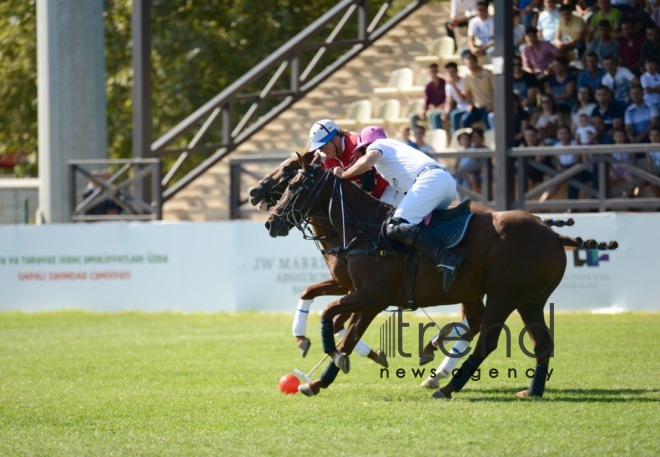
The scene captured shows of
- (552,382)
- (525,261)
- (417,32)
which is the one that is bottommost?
(552,382)

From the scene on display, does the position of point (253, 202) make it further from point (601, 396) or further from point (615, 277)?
point (615, 277)


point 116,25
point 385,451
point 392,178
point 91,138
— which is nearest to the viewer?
point 385,451

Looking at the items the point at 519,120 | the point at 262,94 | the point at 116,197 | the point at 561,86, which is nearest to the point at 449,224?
the point at 519,120

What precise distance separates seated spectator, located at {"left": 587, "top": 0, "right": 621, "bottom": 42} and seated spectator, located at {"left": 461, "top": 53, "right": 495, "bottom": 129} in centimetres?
193

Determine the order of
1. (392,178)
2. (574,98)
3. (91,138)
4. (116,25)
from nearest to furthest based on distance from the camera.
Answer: (392,178)
(574,98)
(91,138)
(116,25)

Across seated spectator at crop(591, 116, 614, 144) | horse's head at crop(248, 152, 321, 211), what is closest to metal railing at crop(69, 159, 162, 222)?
seated spectator at crop(591, 116, 614, 144)

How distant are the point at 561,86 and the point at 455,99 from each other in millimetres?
2233

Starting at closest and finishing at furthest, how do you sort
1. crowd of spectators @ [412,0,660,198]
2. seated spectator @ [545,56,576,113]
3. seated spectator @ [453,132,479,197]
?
crowd of spectators @ [412,0,660,198]
seated spectator @ [545,56,576,113]
seated spectator @ [453,132,479,197]

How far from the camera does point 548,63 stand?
21438 mm

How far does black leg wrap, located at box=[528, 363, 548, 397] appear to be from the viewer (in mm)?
10547

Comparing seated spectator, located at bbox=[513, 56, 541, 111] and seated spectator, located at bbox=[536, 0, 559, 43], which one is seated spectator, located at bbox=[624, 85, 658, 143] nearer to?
seated spectator, located at bbox=[513, 56, 541, 111]

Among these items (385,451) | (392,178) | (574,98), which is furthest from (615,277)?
(385,451)

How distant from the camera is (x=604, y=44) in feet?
68.3

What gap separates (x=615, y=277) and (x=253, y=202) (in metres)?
8.34
